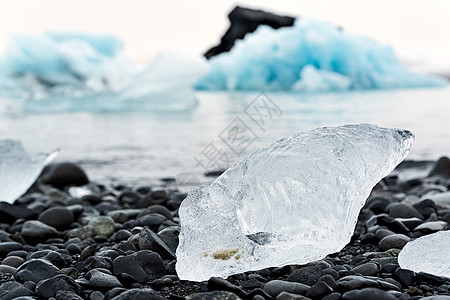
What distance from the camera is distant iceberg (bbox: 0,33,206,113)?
14.3 metres

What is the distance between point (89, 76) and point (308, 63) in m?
9.40

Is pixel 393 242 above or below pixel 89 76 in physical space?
above

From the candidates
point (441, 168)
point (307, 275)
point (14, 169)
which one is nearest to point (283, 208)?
point (307, 275)

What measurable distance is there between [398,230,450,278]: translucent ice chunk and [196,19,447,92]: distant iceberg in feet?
60.4

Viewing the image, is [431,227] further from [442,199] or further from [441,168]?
[441,168]

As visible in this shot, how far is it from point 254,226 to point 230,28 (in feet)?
139

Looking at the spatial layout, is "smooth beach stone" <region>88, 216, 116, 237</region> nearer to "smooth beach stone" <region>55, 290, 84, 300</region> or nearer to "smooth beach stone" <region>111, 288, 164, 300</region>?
"smooth beach stone" <region>55, 290, 84, 300</region>

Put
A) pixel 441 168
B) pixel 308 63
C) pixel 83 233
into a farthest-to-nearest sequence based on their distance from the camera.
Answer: pixel 308 63, pixel 441 168, pixel 83 233

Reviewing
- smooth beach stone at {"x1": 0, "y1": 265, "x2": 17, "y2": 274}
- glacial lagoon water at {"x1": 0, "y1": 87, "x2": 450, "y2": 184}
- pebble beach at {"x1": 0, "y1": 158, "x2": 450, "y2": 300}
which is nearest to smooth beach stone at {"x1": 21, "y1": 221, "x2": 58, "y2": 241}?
pebble beach at {"x1": 0, "y1": 158, "x2": 450, "y2": 300}

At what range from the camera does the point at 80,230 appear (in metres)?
2.60

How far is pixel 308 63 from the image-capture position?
21.6 meters

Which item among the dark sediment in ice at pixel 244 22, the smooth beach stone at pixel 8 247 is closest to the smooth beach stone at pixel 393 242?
the smooth beach stone at pixel 8 247

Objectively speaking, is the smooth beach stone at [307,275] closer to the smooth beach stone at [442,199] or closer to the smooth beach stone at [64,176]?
the smooth beach stone at [442,199]

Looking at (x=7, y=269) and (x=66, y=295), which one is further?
(x=7, y=269)
